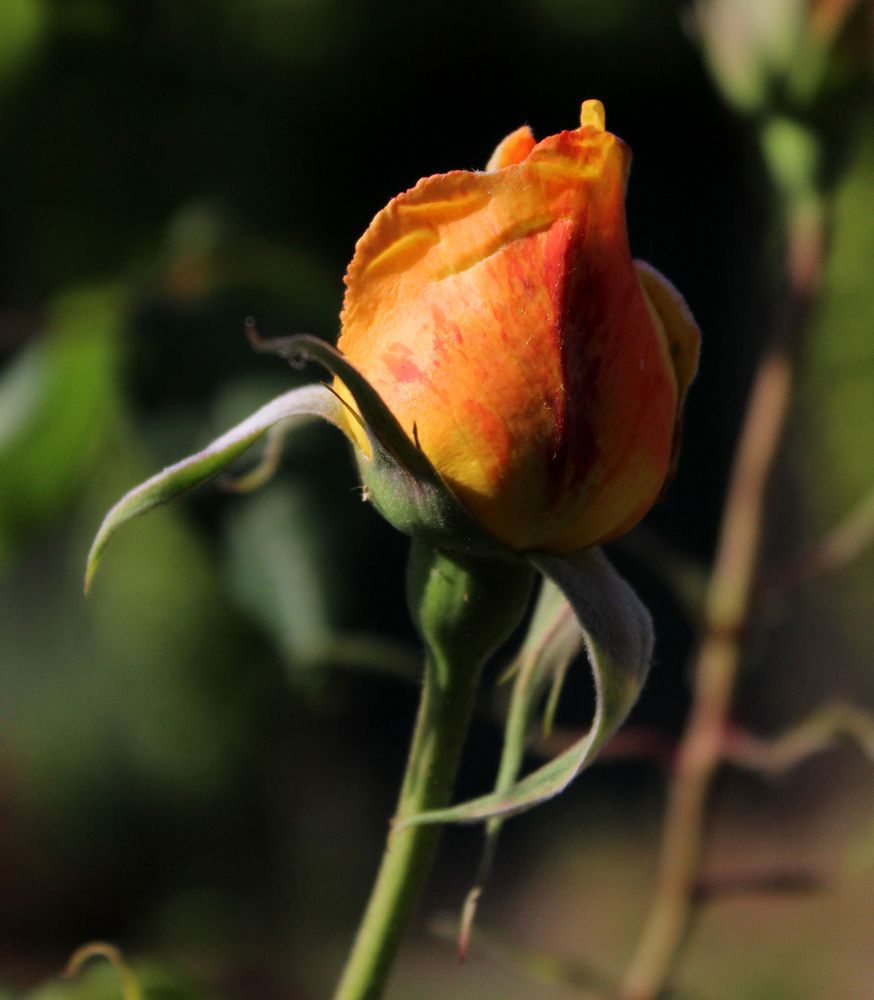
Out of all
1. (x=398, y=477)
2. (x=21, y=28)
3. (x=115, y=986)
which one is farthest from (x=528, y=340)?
(x=21, y=28)

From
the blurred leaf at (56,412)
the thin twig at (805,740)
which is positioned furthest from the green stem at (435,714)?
the blurred leaf at (56,412)

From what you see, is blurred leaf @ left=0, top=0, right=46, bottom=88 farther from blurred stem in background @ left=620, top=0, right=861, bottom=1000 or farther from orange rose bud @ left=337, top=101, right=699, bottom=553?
orange rose bud @ left=337, top=101, right=699, bottom=553

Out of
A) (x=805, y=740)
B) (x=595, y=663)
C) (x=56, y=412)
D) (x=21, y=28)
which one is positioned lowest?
(x=805, y=740)

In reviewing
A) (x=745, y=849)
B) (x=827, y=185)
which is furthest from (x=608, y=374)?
(x=745, y=849)

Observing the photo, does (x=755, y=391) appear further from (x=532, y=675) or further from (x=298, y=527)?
(x=532, y=675)

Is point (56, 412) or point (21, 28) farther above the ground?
point (21, 28)

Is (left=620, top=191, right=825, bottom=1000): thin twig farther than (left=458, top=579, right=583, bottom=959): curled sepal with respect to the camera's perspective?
Yes

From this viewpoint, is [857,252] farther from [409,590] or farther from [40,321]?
[409,590]

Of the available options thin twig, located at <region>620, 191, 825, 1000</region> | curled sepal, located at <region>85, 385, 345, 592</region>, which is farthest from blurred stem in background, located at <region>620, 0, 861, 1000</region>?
curled sepal, located at <region>85, 385, 345, 592</region>
